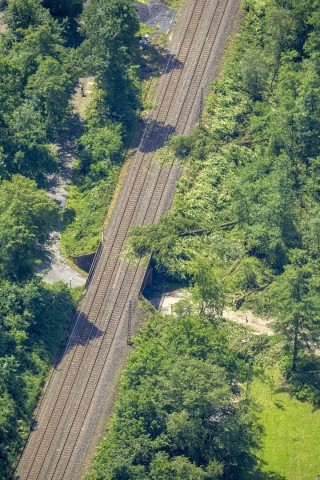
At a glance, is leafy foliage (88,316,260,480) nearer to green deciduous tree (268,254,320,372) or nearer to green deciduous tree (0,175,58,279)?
green deciduous tree (268,254,320,372)

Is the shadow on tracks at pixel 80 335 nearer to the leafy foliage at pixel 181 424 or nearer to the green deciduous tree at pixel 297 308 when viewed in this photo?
the leafy foliage at pixel 181 424

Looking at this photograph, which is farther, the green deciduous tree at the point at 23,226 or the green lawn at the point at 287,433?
the green deciduous tree at the point at 23,226

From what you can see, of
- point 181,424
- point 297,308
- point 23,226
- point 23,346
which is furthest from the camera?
point 23,226

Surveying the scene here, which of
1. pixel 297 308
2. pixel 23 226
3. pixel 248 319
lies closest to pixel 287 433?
pixel 297 308

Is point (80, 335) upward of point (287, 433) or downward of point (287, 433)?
upward

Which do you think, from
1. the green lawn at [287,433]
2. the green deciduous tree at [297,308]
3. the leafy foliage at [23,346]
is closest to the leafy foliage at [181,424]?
the green lawn at [287,433]

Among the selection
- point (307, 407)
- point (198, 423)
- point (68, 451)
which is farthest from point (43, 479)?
point (307, 407)

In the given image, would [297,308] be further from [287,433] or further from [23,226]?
[23,226]

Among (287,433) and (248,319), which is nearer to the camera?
(287,433)

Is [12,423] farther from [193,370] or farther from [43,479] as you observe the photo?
[193,370]
